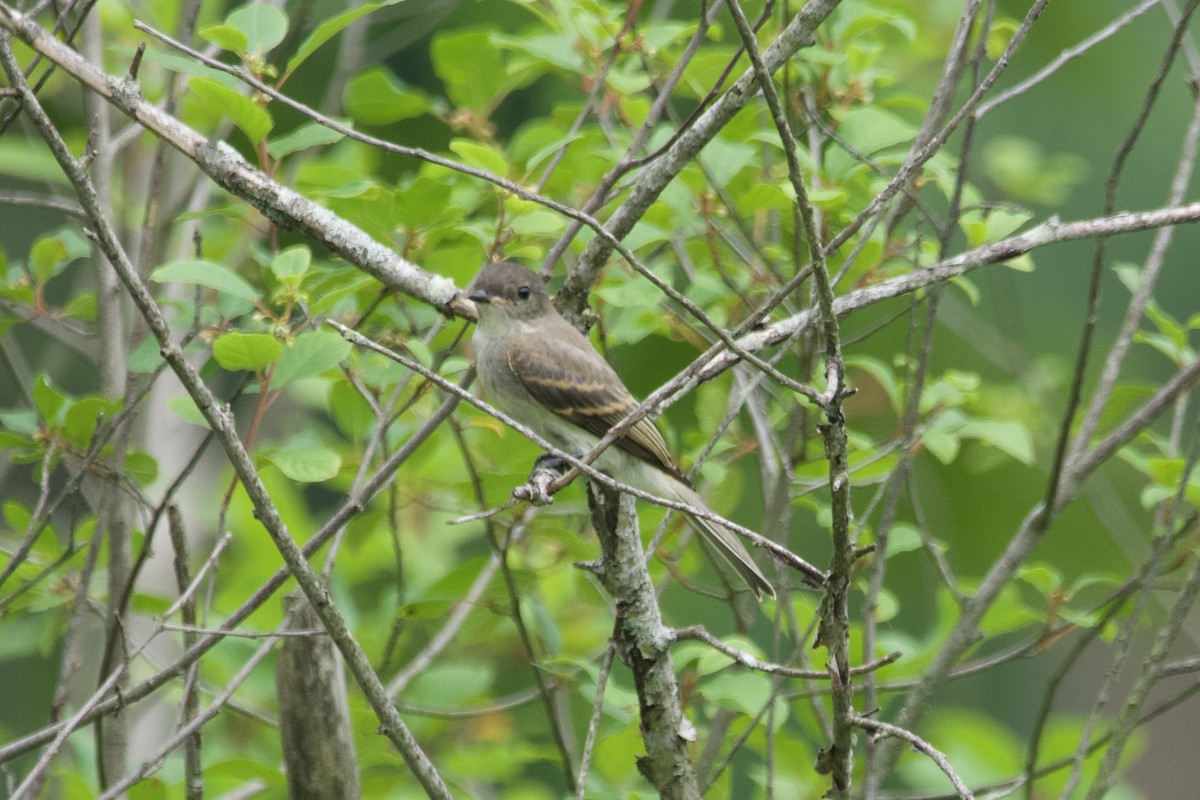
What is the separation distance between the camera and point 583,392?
463 centimetres

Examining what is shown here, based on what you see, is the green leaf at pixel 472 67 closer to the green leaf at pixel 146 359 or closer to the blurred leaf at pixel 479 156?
the blurred leaf at pixel 479 156

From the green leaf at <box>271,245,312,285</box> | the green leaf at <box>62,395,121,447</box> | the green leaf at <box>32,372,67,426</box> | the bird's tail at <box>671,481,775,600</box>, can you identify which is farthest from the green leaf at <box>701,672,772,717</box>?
the green leaf at <box>32,372,67,426</box>

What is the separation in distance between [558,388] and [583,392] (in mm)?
102

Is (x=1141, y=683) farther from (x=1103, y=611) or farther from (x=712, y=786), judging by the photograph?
(x=712, y=786)

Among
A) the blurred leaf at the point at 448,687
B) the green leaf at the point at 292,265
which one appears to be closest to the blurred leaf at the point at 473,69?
the green leaf at the point at 292,265

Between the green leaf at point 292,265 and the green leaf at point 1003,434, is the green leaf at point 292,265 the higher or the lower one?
the higher one

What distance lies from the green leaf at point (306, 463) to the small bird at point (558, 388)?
0.98 metres

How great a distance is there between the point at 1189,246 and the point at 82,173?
8179 mm

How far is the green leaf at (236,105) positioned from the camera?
3.16 metres

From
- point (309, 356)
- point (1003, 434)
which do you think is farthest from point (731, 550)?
point (309, 356)

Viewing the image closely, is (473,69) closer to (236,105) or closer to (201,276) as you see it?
(236,105)

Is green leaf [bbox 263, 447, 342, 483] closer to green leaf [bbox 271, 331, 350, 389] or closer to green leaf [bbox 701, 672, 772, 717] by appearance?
green leaf [bbox 271, 331, 350, 389]

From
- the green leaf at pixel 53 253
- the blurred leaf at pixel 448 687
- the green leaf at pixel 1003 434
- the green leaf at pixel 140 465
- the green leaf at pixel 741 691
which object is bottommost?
the green leaf at pixel 741 691

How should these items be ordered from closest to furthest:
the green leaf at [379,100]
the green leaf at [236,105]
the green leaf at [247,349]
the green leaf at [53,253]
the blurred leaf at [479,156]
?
the green leaf at [247,349], the green leaf at [236,105], the blurred leaf at [479,156], the green leaf at [53,253], the green leaf at [379,100]
